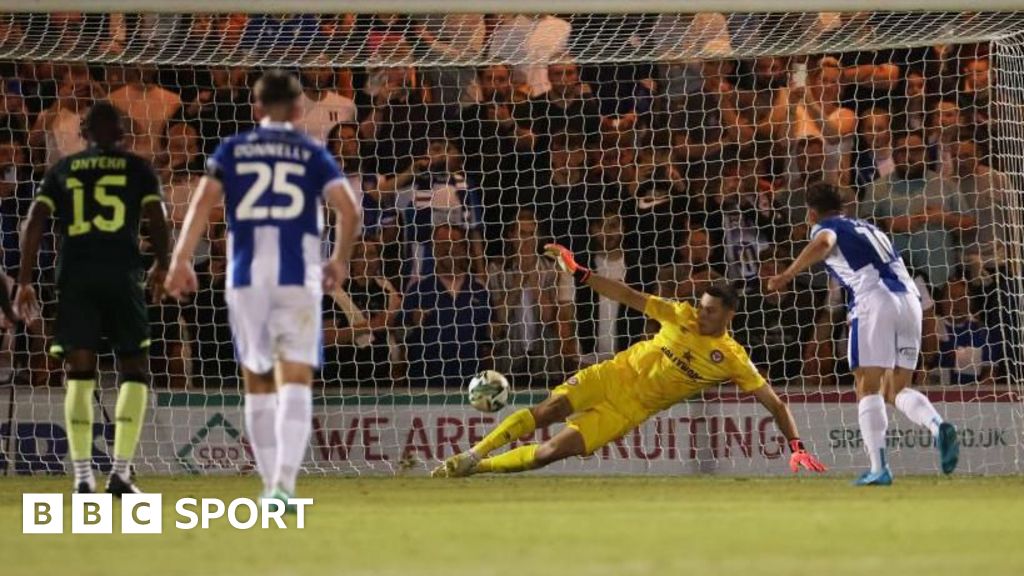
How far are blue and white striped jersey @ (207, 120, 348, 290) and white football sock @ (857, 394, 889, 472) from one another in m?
4.39

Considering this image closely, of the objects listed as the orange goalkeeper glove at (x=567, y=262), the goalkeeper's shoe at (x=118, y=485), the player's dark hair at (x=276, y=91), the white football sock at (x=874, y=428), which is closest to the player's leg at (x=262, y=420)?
the player's dark hair at (x=276, y=91)

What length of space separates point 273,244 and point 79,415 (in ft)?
7.24

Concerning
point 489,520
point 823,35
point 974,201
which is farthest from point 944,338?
point 489,520

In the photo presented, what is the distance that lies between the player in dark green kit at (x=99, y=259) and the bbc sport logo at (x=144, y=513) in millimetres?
361

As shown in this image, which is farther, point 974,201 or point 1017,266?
point 974,201

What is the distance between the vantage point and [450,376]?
13.4 meters

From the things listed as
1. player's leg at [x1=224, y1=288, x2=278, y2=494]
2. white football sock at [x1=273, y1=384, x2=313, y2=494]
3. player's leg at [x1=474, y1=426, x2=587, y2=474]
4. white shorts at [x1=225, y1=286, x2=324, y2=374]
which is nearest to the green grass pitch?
white football sock at [x1=273, y1=384, x2=313, y2=494]

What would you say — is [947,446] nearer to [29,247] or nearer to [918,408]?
[918,408]

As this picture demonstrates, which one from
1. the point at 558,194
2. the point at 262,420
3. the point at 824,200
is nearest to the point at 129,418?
the point at 262,420

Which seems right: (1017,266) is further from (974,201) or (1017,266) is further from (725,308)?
(725,308)

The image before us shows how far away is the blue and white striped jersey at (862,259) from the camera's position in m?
10.7

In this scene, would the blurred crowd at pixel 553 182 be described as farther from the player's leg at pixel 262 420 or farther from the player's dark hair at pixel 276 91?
the player's leg at pixel 262 420

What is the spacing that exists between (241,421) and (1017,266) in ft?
17.9

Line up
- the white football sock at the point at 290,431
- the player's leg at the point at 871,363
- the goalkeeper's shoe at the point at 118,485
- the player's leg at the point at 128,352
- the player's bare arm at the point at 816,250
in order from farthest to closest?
the player's leg at the point at 871,363 < the player's bare arm at the point at 816,250 < the player's leg at the point at 128,352 < the goalkeeper's shoe at the point at 118,485 < the white football sock at the point at 290,431
